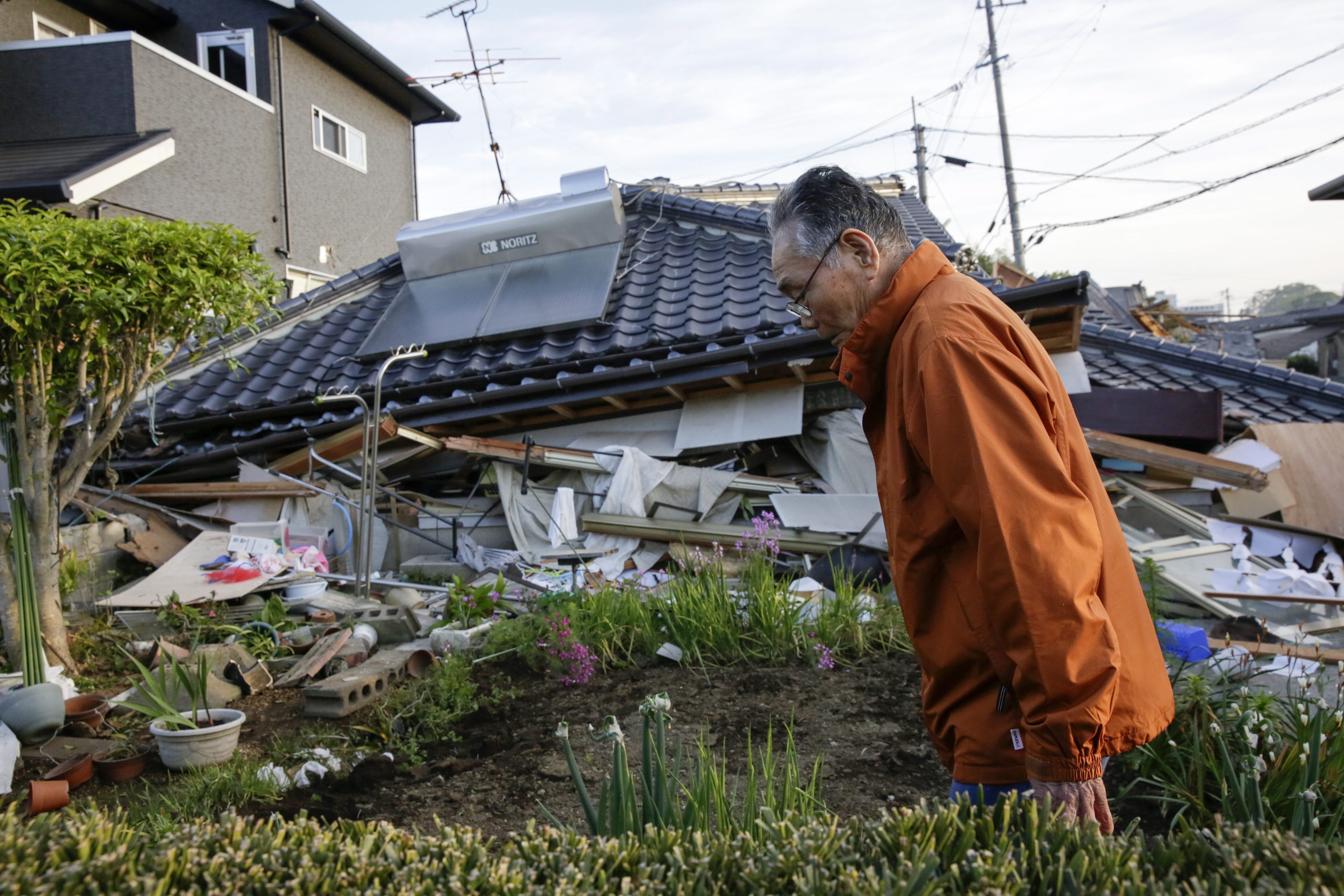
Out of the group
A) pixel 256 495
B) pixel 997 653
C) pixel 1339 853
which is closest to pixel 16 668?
pixel 256 495

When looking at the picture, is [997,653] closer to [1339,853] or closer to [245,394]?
[1339,853]

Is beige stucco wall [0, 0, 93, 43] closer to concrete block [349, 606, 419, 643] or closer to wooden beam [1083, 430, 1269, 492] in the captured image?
concrete block [349, 606, 419, 643]

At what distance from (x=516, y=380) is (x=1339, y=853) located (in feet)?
23.4

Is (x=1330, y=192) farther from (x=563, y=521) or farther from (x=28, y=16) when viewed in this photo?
(x=28, y=16)

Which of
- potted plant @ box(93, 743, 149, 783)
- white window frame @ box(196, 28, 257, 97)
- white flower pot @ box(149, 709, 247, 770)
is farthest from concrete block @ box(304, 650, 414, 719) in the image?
white window frame @ box(196, 28, 257, 97)

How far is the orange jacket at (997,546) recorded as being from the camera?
1.49 metres

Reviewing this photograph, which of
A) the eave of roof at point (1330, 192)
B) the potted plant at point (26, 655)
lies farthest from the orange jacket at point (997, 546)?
the eave of roof at point (1330, 192)

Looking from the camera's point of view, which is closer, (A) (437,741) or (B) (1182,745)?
(B) (1182,745)

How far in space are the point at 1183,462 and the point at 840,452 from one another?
3.01 m

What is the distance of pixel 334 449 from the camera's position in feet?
25.4

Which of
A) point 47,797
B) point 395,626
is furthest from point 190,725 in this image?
point 395,626

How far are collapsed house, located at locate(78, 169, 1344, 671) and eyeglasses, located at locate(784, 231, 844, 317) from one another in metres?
4.47

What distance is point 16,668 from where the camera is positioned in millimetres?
4941

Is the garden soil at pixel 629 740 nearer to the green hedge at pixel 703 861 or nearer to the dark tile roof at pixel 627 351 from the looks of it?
the green hedge at pixel 703 861
